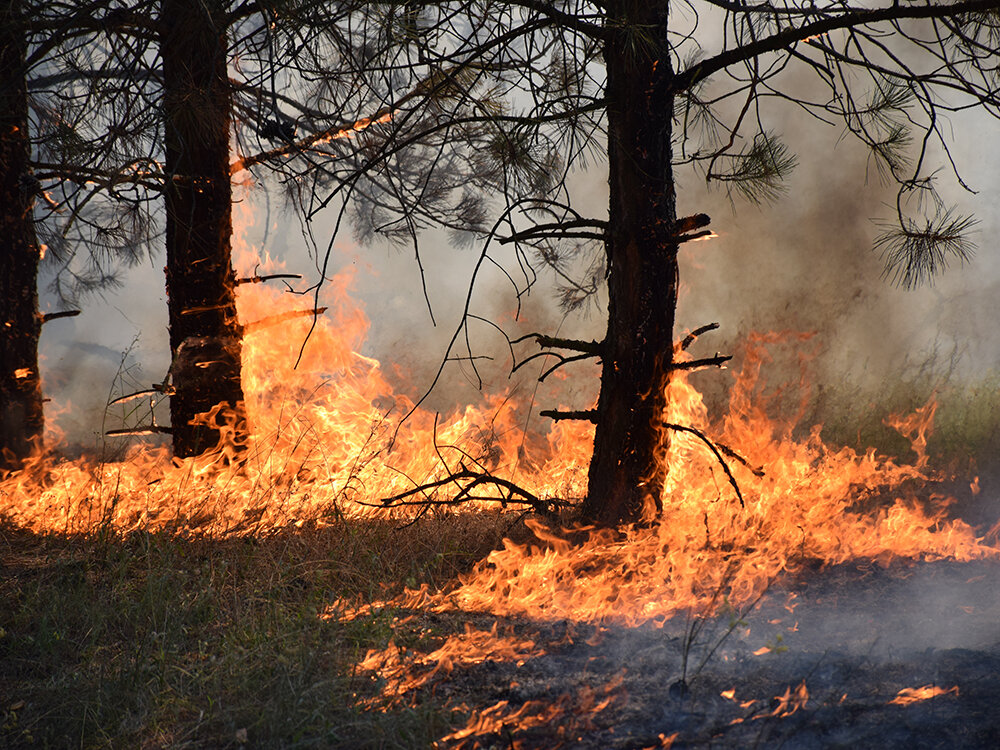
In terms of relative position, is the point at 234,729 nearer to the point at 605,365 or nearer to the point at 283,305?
the point at 605,365

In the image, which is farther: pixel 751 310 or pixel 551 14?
pixel 751 310

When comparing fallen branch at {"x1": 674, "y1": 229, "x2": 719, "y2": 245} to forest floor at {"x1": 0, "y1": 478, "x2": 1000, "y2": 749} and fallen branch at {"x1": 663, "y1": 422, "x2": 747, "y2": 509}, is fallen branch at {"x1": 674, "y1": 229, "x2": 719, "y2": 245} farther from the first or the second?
forest floor at {"x1": 0, "y1": 478, "x2": 1000, "y2": 749}

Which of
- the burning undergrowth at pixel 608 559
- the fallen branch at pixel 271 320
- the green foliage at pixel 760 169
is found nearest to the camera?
the burning undergrowth at pixel 608 559

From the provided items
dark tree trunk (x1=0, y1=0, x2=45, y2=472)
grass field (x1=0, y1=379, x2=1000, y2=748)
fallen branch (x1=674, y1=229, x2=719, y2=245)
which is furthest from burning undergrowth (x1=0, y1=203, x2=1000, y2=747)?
fallen branch (x1=674, y1=229, x2=719, y2=245)

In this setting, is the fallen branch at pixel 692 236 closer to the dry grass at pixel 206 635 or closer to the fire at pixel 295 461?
the fire at pixel 295 461

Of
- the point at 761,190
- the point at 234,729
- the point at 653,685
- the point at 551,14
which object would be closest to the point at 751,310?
the point at 761,190

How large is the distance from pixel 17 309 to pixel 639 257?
4.08 m

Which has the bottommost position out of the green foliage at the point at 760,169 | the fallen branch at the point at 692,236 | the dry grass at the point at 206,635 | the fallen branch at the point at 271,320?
the dry grass at the point at 206,635

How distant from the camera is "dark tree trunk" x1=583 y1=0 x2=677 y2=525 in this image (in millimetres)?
3270

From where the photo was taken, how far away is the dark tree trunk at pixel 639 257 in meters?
3.27

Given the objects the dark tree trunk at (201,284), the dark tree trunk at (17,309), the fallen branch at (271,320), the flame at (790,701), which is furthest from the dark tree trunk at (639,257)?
the dark tree trunk at (17,309)

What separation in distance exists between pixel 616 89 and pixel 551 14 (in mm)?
792

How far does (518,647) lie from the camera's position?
2.44m

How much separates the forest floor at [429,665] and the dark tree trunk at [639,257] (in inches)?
34.6
